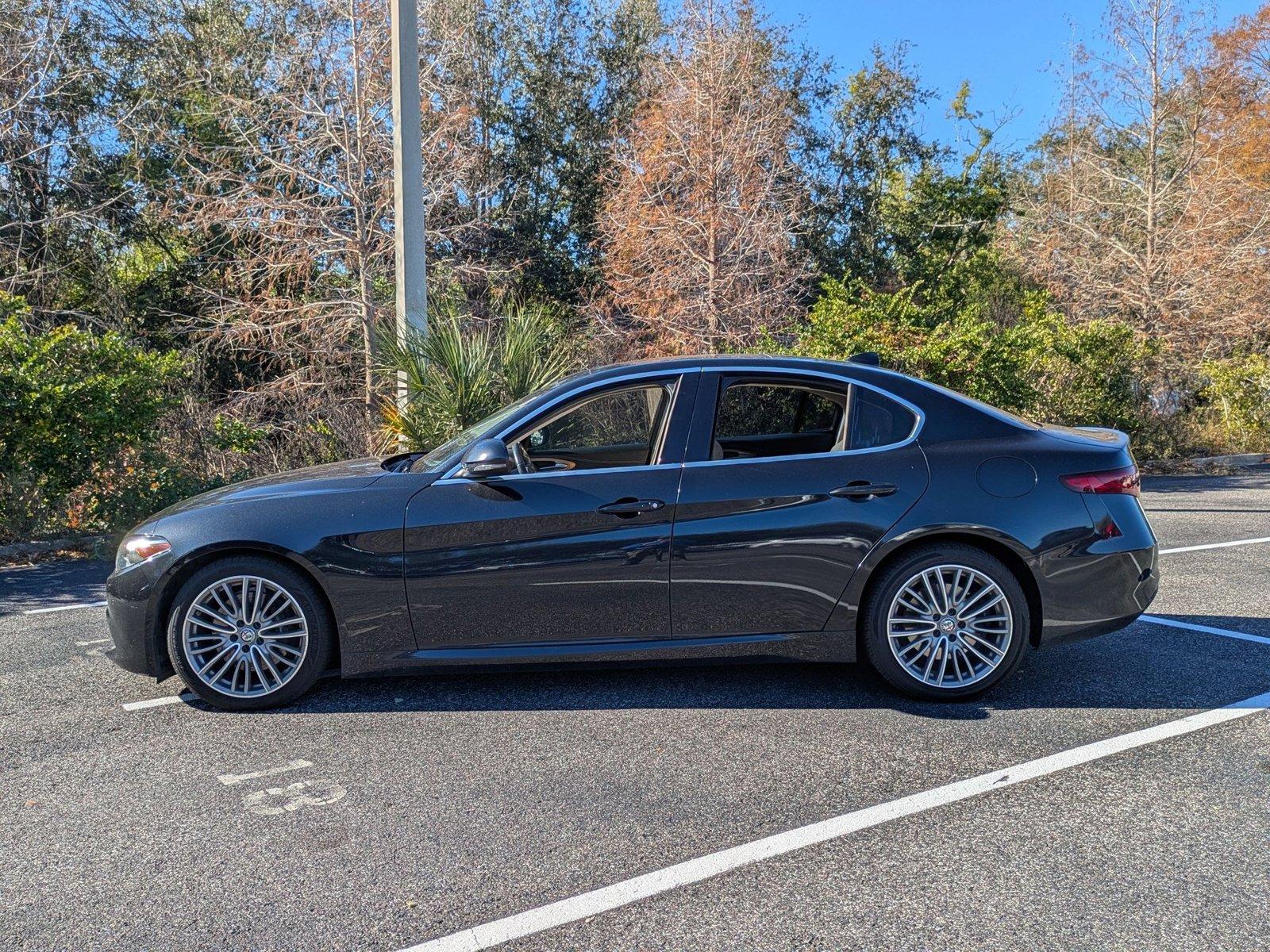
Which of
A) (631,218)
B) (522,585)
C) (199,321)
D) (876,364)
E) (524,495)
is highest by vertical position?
(631,218)

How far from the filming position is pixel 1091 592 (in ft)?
15.9

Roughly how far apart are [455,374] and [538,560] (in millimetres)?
4958

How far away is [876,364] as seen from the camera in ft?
17.6

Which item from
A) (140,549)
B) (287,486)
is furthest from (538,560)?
(140,549)

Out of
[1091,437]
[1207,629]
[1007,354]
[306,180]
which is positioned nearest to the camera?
[1091,437]

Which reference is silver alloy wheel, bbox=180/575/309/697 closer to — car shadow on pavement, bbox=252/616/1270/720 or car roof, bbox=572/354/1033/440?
car shadow on pavement, bbox=252/616/1270/720

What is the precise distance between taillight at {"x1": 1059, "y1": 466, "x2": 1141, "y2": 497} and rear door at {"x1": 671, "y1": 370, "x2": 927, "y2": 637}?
2.41 feet

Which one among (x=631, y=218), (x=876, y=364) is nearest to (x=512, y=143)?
(x=631, y=218)

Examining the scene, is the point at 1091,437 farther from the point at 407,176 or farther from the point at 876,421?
the point at 407,176

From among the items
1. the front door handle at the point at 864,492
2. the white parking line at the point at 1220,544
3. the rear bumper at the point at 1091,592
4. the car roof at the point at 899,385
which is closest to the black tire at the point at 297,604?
the car roof at the point at 899,385

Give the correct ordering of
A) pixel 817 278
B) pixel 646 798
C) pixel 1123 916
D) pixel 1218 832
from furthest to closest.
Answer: pixel 817 278 → pixel 646 798 → pixel 1218 832 → pixel 1123 916

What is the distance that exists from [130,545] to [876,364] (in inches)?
149

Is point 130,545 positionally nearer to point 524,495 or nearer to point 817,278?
point 524,495

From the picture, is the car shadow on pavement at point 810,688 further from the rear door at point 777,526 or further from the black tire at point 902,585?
the rear door at point 777,526
